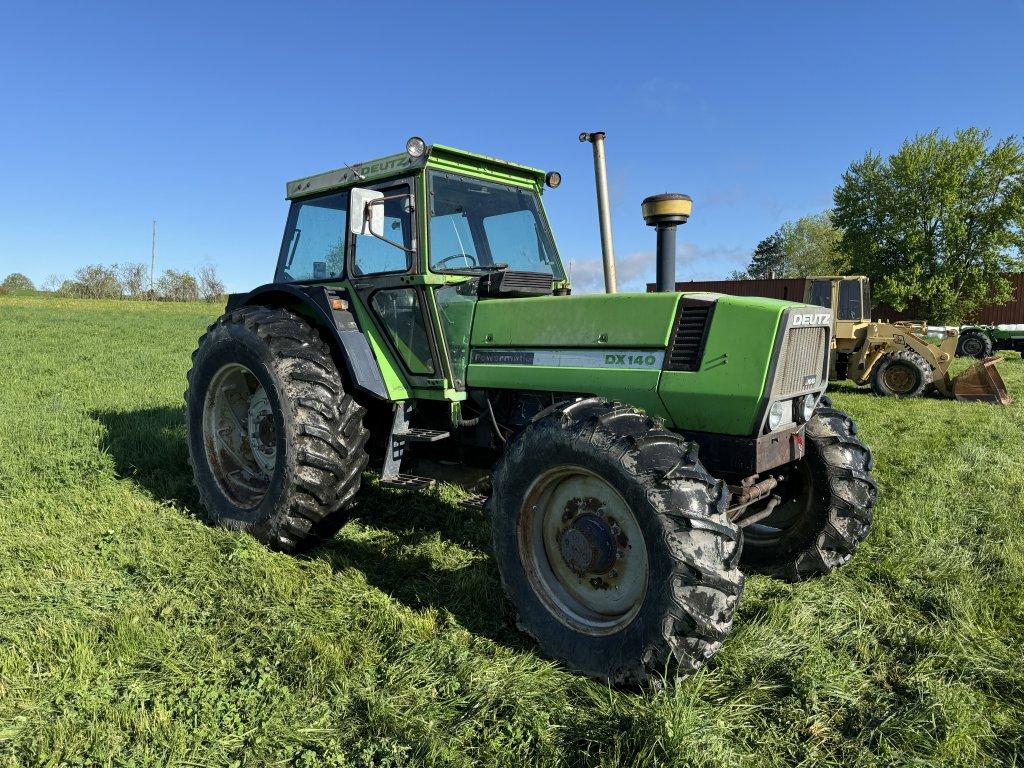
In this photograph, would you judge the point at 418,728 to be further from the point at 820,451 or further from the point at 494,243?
the point at 494,243

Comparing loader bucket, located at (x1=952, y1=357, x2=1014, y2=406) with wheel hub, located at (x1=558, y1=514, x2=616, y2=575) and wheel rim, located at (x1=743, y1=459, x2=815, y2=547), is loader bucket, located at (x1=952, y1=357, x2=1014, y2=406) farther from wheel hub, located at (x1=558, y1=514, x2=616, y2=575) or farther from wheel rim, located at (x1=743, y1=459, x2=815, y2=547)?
wheel hub, located at (x1=558, y1=514, x2=616, y2=575)

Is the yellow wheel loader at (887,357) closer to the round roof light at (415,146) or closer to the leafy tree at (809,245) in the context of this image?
the round roof light at (415,146)

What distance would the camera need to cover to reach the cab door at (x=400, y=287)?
4.06 meters

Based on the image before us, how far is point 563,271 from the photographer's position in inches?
185

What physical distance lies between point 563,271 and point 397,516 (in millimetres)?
2099

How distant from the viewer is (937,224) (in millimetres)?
32469

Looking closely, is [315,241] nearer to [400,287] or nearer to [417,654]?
[400,287]

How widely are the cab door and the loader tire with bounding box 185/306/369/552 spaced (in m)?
0.41

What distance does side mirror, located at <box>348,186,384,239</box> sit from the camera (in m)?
3.77

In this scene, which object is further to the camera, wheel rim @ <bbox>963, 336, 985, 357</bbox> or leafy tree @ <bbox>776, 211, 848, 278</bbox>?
leafy tree @ <bbox>776, 211, 848, 278</bbox>

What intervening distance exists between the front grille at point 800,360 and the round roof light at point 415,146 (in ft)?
7.01

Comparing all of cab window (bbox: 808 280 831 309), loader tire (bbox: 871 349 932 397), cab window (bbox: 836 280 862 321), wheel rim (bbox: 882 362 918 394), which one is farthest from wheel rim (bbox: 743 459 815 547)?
cab window (bbox: 836 280 862 321)

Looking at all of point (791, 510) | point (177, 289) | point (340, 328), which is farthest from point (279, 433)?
point (177, 289)

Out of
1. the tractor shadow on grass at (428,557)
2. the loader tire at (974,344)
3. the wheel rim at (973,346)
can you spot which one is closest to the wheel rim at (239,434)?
the tractor shadow on grass at (428,557)
